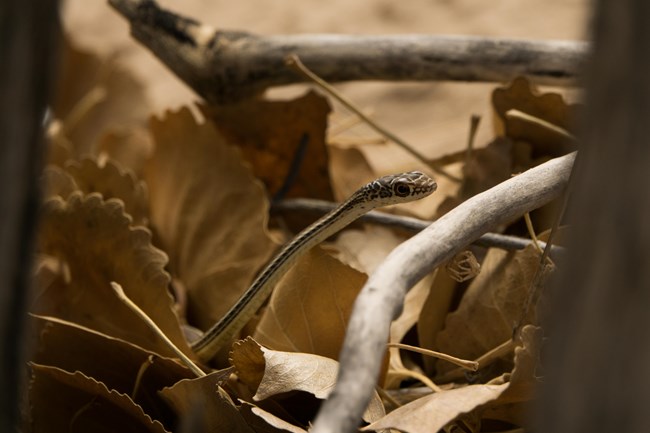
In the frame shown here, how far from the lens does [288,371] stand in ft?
3.44

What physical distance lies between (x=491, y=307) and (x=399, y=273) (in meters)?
0.49

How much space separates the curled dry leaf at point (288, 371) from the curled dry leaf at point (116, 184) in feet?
1.85

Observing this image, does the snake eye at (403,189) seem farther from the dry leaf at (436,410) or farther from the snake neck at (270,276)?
the dry leaf at (436,410)

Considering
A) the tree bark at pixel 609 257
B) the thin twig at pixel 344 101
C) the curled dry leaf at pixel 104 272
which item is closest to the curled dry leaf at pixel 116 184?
the curled dry leaf at pixel 104 272

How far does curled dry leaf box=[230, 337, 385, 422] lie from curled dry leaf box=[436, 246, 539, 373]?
0.74 feet

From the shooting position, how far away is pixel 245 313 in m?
1.25

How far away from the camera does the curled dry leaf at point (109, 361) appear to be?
1188mm

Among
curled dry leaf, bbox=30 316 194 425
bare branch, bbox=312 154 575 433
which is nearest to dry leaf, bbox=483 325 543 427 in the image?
bare branch, bbox=312 154 575 433

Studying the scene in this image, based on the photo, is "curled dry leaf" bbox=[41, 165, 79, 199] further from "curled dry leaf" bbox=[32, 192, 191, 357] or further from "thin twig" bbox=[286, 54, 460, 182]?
"thin twig" bbox=[286, 54, 460, 182]

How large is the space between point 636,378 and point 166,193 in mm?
1201

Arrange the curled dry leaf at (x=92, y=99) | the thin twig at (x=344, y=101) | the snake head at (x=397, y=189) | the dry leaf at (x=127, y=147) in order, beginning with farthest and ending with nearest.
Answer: the curled dry leaf at (x=92, y=99) < the dry leaf at (x=127, y=147) < the thin twig at (x=344, y=101) < the snake head at (x=397, y=189)

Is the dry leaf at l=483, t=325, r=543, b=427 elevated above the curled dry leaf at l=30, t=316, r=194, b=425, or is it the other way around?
the dry leaf at l=483, t=325, r=543, b=427

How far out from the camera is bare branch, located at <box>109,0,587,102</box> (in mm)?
1595

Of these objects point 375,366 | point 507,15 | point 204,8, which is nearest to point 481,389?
point 375,366
